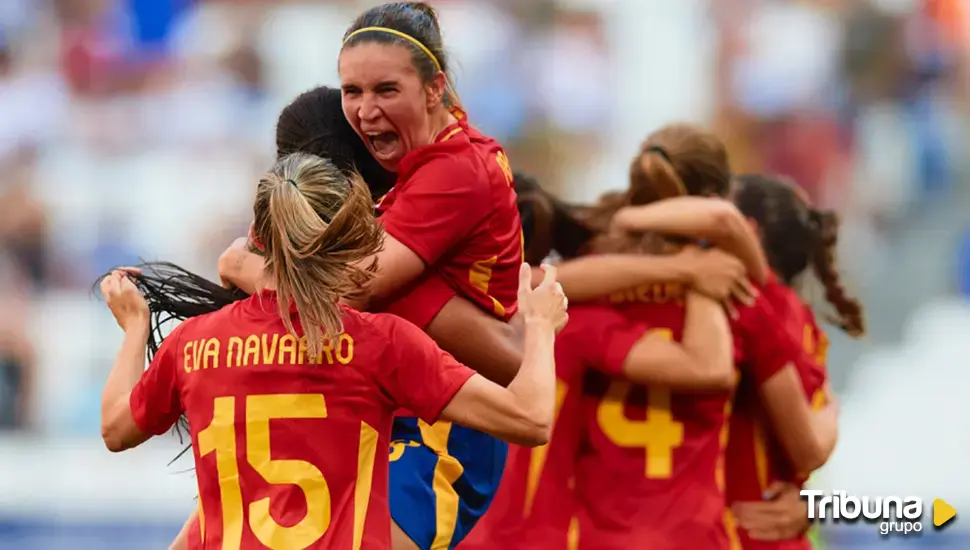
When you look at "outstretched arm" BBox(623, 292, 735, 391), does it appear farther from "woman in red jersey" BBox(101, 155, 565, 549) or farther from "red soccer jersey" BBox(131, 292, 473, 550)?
"red soccer jersey" BBox(131, 292, 473, 550)

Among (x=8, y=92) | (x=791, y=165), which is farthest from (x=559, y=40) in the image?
(x=8, y=92)

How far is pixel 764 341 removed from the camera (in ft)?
14.7

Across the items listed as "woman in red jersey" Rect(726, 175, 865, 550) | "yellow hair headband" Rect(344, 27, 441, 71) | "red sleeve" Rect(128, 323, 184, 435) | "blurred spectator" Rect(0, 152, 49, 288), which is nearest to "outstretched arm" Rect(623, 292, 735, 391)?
"woman in red jersey" Rect(726, 175, 865, 550)

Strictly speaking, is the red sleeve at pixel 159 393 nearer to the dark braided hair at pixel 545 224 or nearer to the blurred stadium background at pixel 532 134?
the dark braided hair at pixel 545 224

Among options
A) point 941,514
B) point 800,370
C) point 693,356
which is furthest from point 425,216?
point 941,514

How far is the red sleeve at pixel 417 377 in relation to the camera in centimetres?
294

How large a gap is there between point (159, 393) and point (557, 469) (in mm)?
1689

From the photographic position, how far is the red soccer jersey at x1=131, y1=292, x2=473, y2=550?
291cm

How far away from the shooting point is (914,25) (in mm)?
10914

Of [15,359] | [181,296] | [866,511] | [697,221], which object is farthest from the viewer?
[15,359]

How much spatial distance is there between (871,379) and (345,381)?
23.6ft

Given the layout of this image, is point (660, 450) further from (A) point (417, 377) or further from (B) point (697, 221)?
(A) point (417, 377)

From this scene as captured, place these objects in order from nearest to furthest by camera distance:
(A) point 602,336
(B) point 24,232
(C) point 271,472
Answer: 1. (C) point 271,472
2. (A) point 602,336
3. (B) point 24,232

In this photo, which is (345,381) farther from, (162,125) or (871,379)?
(162,125)
